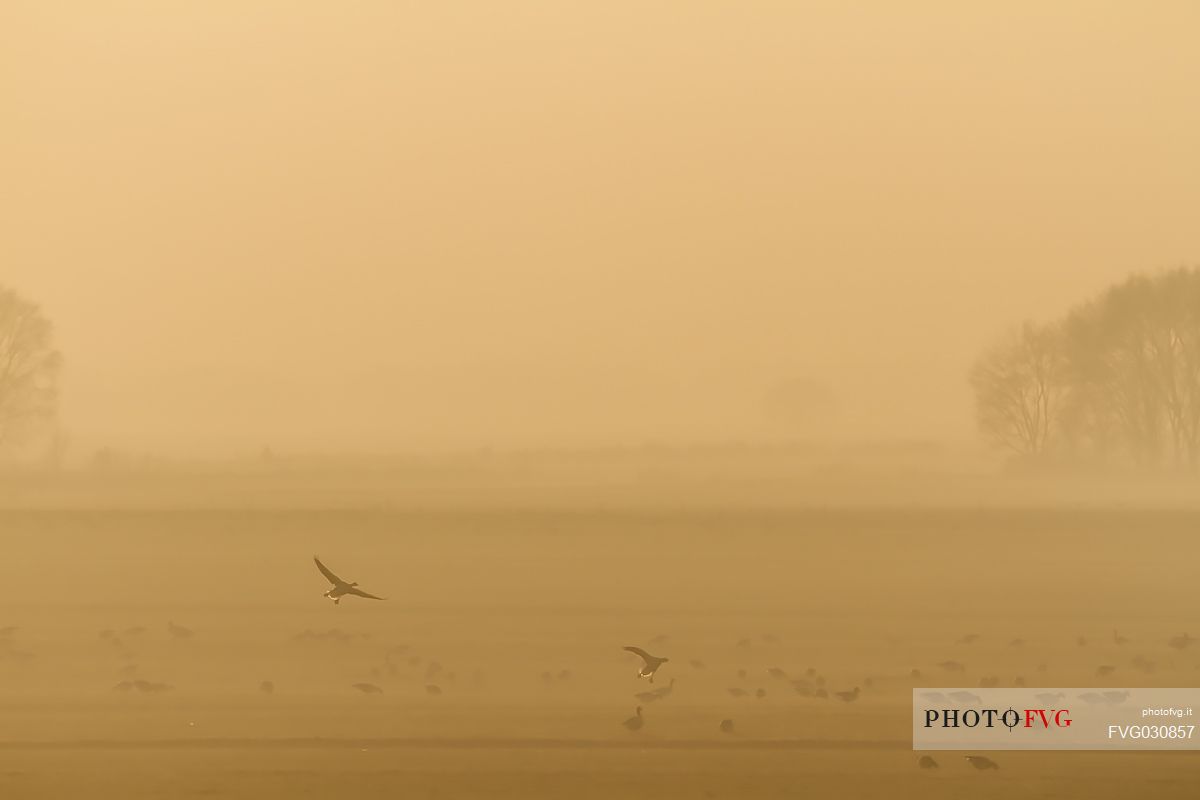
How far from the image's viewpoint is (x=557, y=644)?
2.54 m

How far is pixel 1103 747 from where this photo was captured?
2.48 meters

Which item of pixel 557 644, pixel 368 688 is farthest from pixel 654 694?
pixel 368 688

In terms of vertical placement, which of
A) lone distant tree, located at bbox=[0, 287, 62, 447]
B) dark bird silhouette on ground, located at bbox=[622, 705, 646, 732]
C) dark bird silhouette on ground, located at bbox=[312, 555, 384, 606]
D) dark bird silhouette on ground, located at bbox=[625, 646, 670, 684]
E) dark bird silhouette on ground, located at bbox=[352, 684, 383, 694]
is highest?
lone distant tree, located at bbox=[0, 287, 62, 447]

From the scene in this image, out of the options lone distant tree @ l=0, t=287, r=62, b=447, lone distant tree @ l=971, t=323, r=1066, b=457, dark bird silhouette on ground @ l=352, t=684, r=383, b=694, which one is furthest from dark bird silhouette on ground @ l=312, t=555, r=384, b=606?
lone distant tree @ l=971, t=323, r=1066, b=457

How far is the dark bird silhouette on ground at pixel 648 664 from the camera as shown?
8.24 feet

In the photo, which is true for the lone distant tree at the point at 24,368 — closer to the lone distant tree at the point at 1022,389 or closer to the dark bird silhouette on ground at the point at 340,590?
the dark bird silhouette on ground at the point at 340,590

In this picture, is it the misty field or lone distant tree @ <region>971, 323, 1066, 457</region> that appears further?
lone distant tree @ <region>971, 323, 1066, 457</region>

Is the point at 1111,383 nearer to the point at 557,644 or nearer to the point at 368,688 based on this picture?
the point at 557,644

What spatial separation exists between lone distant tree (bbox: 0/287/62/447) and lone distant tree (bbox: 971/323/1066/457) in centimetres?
223

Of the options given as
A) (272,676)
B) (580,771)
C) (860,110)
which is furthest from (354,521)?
(860,110)

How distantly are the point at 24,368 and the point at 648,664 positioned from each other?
1647 millimetres

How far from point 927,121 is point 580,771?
1.79m

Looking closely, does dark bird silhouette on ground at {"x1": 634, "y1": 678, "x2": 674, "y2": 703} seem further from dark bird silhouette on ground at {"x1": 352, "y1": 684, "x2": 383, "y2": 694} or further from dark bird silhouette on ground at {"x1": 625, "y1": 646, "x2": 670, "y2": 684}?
dark bird silhouette on ground at {"x1": 352, "y1": 684, "x2": 383, "y2": 694}

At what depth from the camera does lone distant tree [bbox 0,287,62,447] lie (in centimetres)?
253
